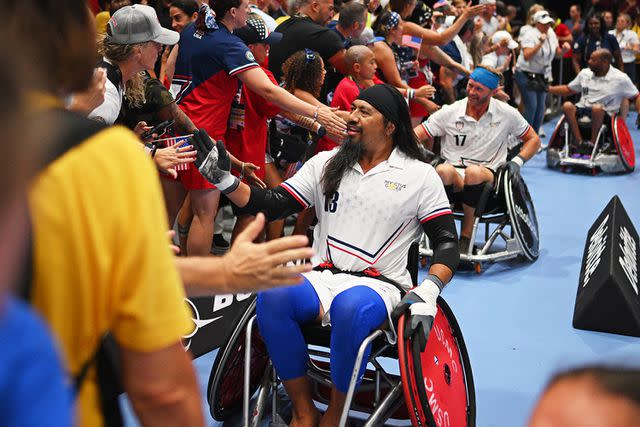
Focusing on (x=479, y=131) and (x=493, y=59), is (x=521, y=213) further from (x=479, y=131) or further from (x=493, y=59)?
(x=493, y=59)

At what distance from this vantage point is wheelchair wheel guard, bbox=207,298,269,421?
9.74 feet

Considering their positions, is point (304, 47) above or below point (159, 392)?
below

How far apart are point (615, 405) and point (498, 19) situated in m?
11.3

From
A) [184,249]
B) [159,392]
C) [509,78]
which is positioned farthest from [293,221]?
[509,78]

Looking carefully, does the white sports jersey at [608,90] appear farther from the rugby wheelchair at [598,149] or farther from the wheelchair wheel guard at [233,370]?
the wheelchair wheel guard at [233,370]

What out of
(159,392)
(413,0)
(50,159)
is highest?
(50,159)

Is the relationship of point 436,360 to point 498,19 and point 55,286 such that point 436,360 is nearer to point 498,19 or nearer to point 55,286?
point 55,286

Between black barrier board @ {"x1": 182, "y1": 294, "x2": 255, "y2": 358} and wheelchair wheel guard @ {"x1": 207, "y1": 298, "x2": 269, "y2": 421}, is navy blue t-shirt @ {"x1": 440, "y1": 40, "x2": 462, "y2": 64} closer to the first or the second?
black barrier board @ {"x1": 182, "y1": 294, "x2": 255, "y2": 358}

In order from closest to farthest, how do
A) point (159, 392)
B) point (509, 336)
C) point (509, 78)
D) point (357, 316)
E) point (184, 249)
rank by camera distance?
1. point (159, 392)
2. point (357, 316)
3. point (509, 336)
4. point (184, 249)
5. point (509, 78)

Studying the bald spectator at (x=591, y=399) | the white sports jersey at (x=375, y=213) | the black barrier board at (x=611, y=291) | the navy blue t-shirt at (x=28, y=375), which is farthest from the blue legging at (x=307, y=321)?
the navy blue t-shirt at (x=28, y=375)

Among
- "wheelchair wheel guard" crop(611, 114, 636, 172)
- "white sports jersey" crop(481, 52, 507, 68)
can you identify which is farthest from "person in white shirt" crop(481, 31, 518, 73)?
"wheelchair wheel guard" crop(611, 114, 636, 172)

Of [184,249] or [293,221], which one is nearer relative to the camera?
[184,249]

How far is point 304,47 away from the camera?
5113mm

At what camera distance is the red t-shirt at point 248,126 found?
14.3 ft
